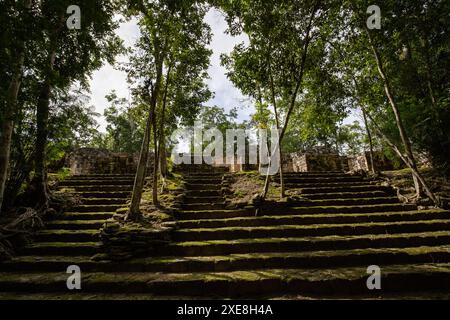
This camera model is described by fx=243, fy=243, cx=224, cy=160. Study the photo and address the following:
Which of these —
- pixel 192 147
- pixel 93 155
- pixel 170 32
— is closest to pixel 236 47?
pixel 170 32

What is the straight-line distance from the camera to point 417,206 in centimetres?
613

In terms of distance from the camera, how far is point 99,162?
41.4ft

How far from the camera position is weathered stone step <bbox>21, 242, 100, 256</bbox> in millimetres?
4809

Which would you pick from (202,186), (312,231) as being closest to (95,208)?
(202,186)

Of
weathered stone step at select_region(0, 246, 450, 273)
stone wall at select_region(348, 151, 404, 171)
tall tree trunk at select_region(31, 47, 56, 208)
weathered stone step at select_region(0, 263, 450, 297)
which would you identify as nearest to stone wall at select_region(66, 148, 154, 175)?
tall tree trunk at select_region(31, 47, 56, 208)

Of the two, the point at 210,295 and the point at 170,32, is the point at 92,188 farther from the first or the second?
the point at 210,295

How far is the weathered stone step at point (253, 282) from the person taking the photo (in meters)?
3.57

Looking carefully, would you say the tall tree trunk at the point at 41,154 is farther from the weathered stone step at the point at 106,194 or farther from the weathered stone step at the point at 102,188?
the weathered stone step at the point at 102,188

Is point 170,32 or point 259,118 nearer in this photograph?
point 170,32

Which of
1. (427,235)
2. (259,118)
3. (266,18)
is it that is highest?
(266,18)

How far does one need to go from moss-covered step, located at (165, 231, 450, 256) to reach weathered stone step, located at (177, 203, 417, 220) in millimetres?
1408

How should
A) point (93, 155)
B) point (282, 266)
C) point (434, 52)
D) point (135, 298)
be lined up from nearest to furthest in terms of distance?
point (135, 298), point (282, 266), point (434, 52), point (93, 155)
